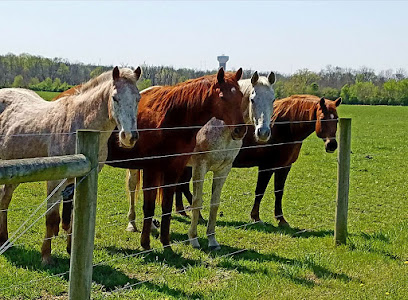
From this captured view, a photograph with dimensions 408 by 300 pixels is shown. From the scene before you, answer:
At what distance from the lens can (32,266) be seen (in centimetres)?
475

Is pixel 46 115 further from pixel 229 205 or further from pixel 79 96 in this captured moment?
pixel 229 205

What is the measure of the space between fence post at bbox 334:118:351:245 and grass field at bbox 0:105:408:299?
0.65 ft

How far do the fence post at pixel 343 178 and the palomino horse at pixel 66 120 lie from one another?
259 centimetres

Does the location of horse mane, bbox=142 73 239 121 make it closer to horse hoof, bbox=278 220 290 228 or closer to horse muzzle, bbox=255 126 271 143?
horse muzzle, bbox=255 126 271 143

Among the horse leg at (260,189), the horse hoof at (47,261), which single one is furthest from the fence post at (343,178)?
the horse hoof at (47,261)

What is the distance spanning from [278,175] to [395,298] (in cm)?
332

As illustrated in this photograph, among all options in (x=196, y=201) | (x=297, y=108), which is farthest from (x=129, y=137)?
(x=297, y=108)

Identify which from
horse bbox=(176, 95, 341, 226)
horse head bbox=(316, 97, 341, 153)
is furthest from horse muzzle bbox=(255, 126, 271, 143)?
horse head bbox=(316, 97, 341, 153)

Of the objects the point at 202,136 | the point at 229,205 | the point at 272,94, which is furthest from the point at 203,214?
the point at 272,94

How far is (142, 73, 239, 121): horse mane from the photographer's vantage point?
211 inches

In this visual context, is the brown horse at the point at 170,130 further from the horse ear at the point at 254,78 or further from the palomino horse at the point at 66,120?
the palomino horse at the point at 66,120

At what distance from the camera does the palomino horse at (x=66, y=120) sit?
175 inches

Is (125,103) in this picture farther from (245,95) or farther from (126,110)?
(245,95)

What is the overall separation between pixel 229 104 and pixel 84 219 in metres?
2.66
